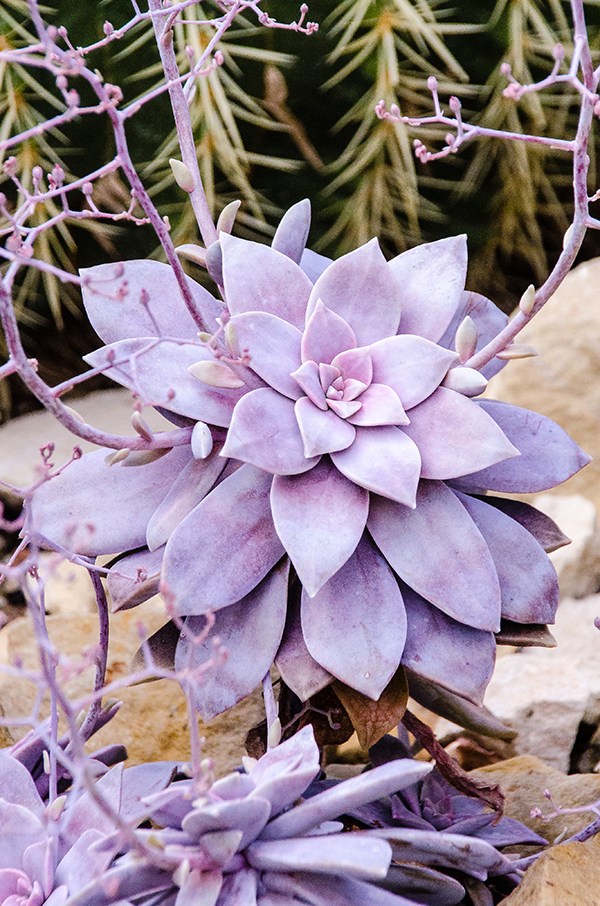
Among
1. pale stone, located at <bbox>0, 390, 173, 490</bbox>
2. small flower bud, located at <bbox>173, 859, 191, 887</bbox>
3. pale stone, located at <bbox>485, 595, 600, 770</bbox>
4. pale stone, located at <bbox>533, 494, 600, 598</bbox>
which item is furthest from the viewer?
pale stone, located at <bbox>0, 390, 173, 490</bbox>

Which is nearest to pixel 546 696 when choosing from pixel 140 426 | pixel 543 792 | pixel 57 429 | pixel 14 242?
pixel 543 792

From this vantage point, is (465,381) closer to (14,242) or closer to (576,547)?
(14,242)

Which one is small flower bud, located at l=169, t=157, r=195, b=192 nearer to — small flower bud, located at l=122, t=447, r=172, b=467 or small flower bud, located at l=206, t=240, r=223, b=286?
small flower bud, located at l=206, t=240, r=223, b=286

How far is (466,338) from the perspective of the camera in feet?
1.59

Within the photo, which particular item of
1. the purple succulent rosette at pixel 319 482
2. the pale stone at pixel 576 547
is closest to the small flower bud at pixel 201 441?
the purple succulent rosette at pixel 319 482

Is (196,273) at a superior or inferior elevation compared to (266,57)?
inferior

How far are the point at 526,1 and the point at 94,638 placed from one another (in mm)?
1054

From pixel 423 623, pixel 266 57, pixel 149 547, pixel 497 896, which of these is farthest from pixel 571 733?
pixel 266 57

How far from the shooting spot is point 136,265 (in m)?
0.56

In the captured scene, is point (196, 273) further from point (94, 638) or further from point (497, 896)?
point (497, 896)

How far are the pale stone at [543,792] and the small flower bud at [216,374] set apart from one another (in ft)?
1.41

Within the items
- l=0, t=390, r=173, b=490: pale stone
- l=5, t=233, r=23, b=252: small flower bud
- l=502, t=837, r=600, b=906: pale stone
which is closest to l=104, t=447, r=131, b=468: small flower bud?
l=5, t=233, r=23, b=252: small flower bud

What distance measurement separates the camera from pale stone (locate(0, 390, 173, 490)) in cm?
157

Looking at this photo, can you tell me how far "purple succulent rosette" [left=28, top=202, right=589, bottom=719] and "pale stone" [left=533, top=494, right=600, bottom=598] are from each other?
595mm
